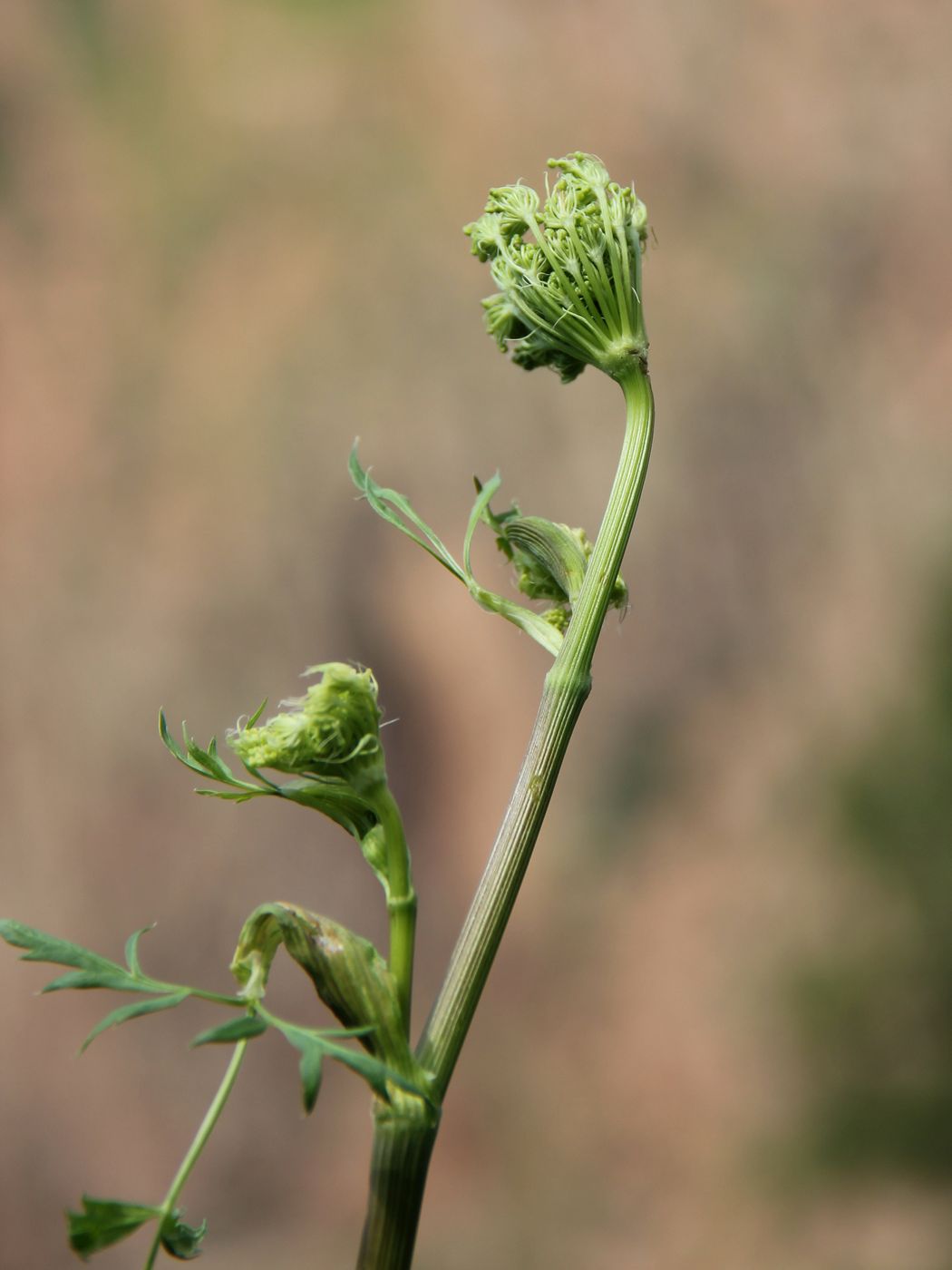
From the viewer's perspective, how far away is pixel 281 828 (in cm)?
129

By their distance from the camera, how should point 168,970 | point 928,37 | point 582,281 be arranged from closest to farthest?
point 582,281 → point 168,970 → point 928,37

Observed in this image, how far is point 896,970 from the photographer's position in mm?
1309

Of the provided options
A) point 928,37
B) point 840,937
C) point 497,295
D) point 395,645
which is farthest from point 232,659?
point 928,37

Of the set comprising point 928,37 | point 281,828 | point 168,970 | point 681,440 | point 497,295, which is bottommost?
point 168,970

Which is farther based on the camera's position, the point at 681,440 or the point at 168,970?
the point at 681,440

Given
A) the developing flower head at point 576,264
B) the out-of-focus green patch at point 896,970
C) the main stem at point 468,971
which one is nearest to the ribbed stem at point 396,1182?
the main stem at point 468,971

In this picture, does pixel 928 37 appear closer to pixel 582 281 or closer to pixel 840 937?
pixel 840 937

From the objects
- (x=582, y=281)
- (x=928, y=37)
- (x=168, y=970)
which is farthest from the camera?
(x=928, y=37)

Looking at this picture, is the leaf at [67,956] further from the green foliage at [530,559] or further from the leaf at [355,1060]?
the green foliage at [530,559]

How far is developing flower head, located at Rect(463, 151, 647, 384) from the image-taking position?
410 mm

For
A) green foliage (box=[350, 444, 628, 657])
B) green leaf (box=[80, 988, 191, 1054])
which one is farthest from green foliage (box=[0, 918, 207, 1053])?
green foliage (box=[350, 444, 628, 657])

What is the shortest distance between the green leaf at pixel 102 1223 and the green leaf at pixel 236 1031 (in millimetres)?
56

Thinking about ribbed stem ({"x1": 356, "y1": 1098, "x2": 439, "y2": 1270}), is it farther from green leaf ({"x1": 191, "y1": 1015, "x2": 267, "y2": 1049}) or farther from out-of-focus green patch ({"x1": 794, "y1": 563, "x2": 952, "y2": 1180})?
out-of-focus green patch ({"x1": 794, "y1": 563, "x2": 952, "y2": 1180})

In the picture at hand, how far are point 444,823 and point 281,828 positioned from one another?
0.57 ft
